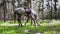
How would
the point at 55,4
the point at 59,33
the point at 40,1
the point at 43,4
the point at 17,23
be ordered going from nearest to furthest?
the point at 59,33 → the point at 17,23 → the point at 55,4 → the point at 43,4 → the point at 40,1

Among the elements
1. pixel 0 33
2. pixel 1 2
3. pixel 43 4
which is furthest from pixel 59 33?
pixel 1 2

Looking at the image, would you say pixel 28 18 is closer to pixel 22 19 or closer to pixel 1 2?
pixel 22 19

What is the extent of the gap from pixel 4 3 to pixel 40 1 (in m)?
1.92

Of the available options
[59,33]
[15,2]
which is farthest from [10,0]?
[59,33]

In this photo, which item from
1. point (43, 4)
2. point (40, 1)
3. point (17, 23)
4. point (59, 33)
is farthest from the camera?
point (40, 1)

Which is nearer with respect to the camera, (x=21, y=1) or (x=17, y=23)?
(x=17, y=23)

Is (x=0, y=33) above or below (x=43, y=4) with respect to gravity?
below

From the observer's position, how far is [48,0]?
7.68 meters

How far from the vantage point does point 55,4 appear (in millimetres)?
7297

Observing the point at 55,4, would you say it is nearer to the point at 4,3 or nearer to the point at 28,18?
the point at 28,18

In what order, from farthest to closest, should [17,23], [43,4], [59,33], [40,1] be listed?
[40,1]
[43,4]
[17,23]
[59,33]

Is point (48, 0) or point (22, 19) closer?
point (22, 19)

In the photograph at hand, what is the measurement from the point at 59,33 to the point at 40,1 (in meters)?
4.12

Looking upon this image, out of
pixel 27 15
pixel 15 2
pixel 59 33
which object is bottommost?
pixel 59 33
